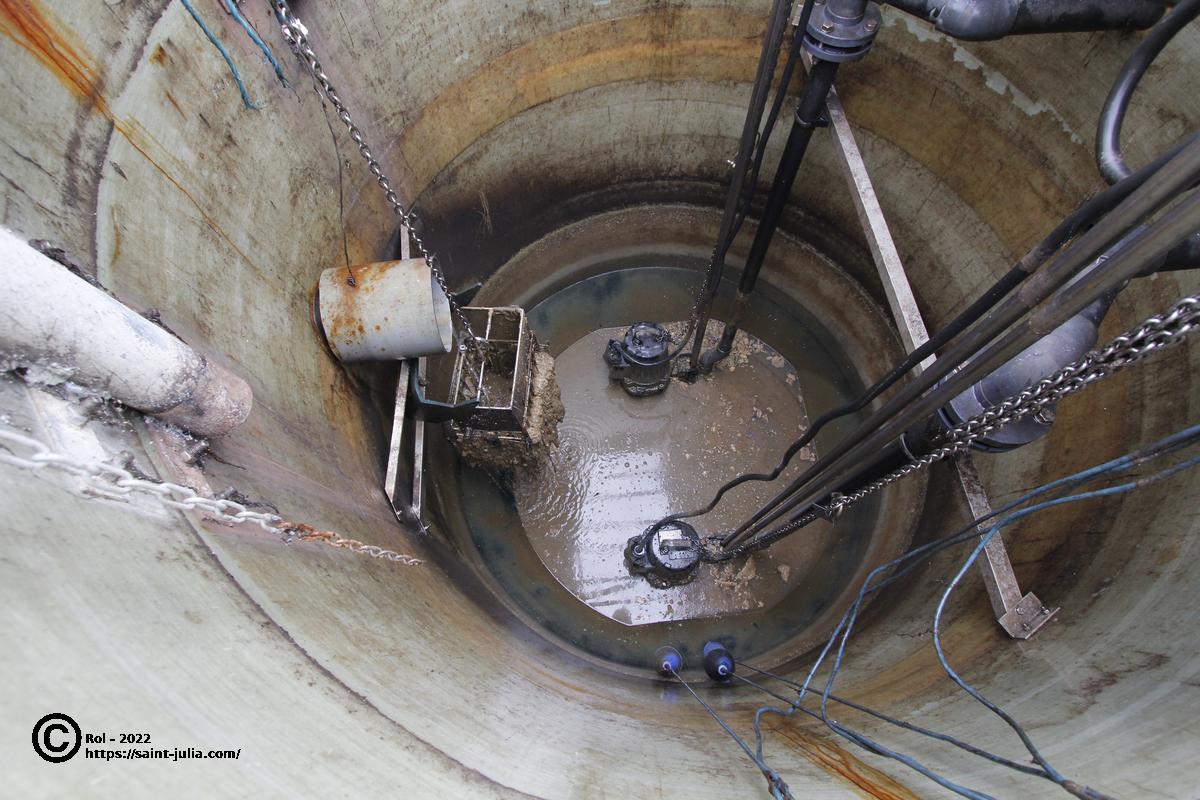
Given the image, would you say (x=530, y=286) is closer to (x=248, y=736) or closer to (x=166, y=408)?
(x=166, y=408)

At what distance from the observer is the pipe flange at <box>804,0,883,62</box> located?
123 inches

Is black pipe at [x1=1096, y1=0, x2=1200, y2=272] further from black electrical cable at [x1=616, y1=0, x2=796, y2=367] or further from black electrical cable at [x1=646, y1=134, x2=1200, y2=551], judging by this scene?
black electrical cable at [x1=616, y1=0, x2=796, y2=367]

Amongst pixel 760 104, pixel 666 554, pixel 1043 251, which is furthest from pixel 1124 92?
pixel 666 554

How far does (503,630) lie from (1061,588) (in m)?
2.81

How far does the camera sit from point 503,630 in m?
3.58

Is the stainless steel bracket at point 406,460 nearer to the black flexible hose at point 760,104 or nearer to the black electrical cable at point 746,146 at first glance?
the black electrical cable at point 746,146

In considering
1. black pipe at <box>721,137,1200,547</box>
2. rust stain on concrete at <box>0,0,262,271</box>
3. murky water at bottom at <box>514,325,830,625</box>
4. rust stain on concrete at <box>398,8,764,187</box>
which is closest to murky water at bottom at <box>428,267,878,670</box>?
murky water at bottom at <box>514,325,830,625</box>

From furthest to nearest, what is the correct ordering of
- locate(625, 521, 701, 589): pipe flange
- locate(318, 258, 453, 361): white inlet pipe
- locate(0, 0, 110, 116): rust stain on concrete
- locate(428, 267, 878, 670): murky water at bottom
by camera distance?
locate(428, 267, 878, 670): murky water at bottom → locate(625, 521, 701, 589): pipe flange → locate(318, 258, 453, 361): white inlet pipe → locate(0, 0, 110, 116): rust stain on concrete

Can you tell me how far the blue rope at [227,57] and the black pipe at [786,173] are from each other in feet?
9.31

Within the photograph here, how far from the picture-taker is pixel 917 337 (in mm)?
3252

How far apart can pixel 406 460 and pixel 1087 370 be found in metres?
A: 3.42

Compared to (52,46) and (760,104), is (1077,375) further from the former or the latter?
(52,46)

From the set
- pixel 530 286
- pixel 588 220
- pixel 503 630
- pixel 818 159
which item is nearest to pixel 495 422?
pixel 503 630

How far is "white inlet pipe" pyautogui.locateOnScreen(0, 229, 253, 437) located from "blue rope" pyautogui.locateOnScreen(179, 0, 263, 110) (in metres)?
1.46
